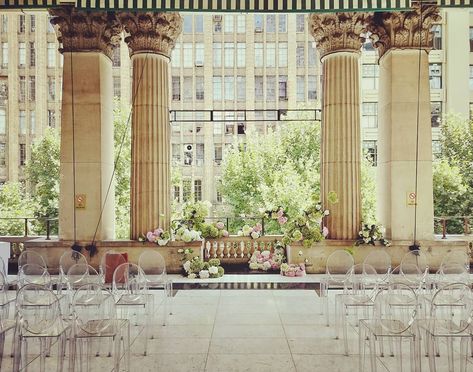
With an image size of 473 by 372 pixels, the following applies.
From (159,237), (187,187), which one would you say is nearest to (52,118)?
(187,187)

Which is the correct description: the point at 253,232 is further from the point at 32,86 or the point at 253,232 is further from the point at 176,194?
the point at 32,86

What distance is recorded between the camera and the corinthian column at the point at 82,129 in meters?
11.6

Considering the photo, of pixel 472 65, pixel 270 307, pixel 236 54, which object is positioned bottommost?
pixel 270 307

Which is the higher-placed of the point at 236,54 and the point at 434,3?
the point at 236,54

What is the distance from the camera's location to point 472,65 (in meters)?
37.5

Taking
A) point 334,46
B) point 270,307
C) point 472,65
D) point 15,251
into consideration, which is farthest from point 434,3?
point 472,65

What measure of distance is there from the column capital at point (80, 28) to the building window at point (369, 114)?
29.8 m

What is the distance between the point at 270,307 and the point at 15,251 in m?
7.05

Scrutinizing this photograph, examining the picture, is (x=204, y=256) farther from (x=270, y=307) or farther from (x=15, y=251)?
(x=15, y=251)

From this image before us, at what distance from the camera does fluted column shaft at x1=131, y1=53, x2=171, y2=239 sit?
39.1 ft

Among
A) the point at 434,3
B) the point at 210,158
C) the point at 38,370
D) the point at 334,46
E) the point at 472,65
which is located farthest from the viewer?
the point at 210,158

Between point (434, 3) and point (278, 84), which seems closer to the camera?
point (434, 3)

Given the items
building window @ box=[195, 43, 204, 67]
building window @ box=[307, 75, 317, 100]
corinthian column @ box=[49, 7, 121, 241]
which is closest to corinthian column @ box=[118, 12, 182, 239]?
corinthian column @ box=[49, 7, 121, 241]

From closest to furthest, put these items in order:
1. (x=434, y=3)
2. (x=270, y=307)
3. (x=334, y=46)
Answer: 1. (x=270, y=307)
2. (x=434, y=3)
3. (x=334, y=46)
